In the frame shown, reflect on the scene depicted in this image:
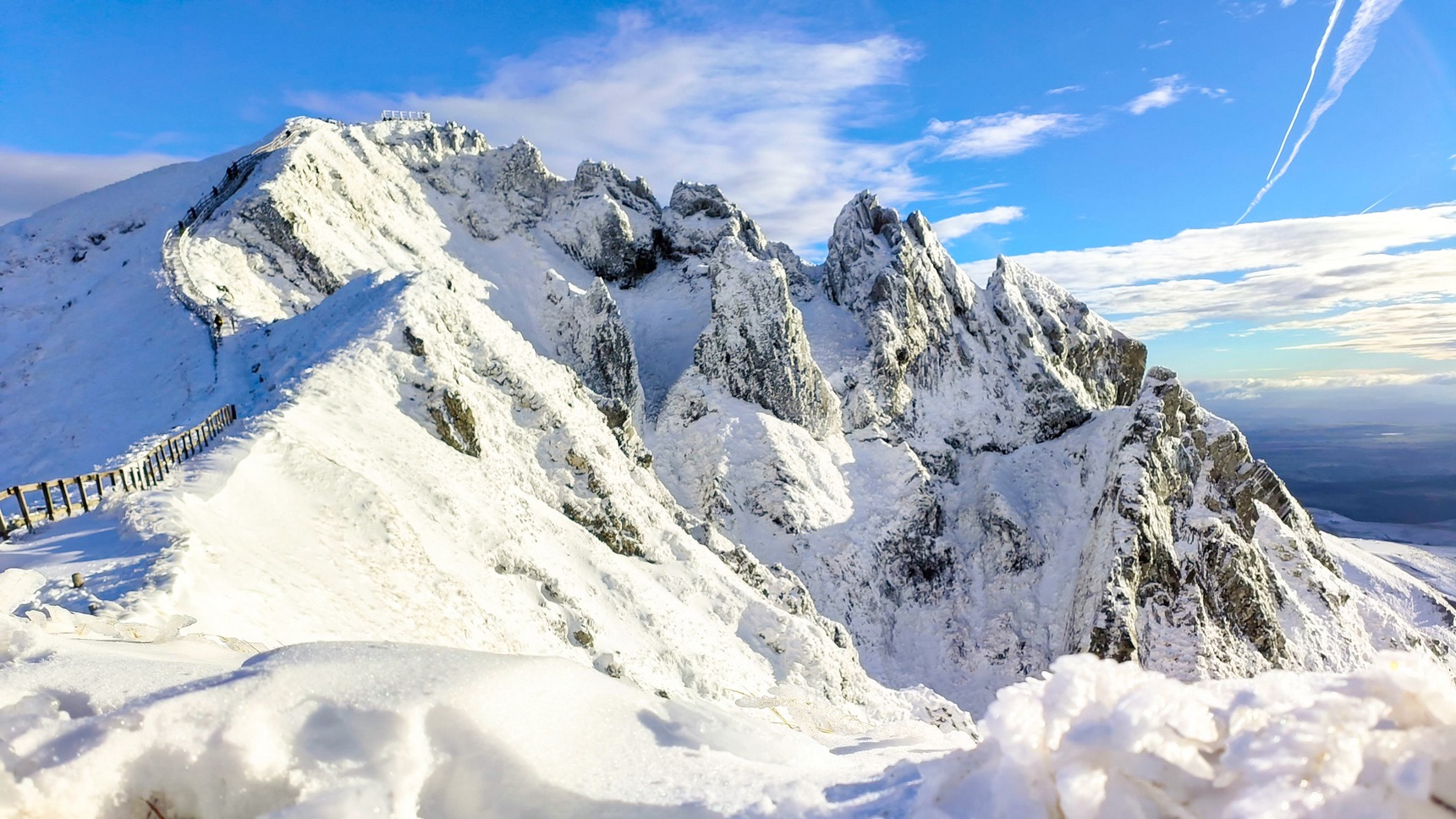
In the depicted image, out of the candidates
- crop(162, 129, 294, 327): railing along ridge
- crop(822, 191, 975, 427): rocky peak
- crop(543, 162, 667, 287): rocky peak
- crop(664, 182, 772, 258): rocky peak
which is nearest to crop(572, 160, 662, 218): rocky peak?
crop(543, 162, 667, 287): rocky peak

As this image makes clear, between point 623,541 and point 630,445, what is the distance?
281 inches

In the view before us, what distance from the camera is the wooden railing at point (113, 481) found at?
10.6 metres

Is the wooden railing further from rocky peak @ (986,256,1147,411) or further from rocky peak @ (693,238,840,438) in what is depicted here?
rocky peak @ (986,256,1147,411)

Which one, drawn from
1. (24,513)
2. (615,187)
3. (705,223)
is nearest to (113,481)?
(24,513)

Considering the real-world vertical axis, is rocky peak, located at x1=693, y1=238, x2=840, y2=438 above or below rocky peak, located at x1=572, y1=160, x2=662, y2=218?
below

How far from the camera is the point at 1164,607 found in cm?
3409

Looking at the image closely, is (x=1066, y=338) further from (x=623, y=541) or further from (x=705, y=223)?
(x=623, y=541)

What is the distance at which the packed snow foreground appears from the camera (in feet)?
10.5

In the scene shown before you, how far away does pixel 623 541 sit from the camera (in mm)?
24250

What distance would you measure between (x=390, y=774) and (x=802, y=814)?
2.19 meters

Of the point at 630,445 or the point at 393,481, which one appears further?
the point at 630,445

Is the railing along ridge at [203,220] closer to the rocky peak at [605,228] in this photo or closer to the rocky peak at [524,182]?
the rocky peak at [524,182]

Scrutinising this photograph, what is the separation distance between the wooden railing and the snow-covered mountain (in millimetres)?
722

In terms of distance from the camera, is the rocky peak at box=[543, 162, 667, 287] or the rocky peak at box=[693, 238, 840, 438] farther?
the rocky peak at box=[543, 162, 667, 287]
